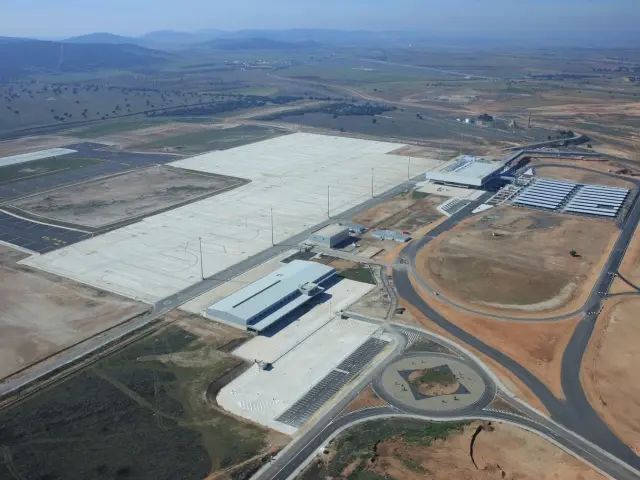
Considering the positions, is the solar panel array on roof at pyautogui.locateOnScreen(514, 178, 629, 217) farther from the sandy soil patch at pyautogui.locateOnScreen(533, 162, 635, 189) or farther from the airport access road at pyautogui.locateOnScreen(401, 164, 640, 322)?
the sandy soil patch at pyautogui.locateOnScreen(533, 162, 635, 189)

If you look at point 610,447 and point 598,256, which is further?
point 598,256

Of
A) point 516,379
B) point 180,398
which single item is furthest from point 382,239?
point 180,398

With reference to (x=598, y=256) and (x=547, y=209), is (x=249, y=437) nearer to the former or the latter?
(x=598, y=256)

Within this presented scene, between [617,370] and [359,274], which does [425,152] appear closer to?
[359,274]

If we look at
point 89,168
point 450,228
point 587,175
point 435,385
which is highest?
point 587,175

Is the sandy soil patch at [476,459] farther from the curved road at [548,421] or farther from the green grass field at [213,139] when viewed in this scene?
the green grass field at [213,139]

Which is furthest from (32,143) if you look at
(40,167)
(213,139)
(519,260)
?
(519,260)
